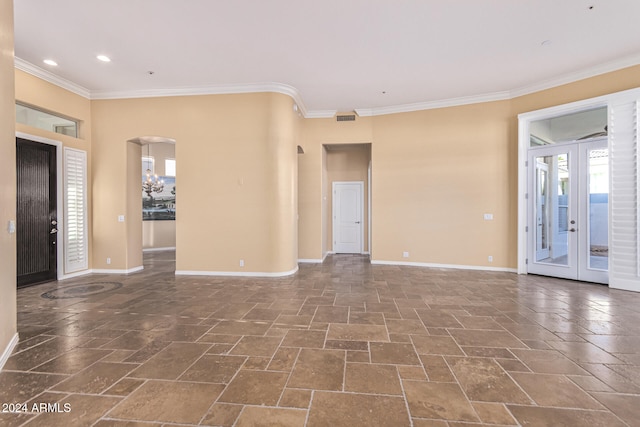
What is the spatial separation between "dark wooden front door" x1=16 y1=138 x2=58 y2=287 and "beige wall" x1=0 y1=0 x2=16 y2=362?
8.50 ft

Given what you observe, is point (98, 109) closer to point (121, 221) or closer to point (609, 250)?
point (121, 221)

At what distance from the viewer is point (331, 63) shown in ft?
13.8

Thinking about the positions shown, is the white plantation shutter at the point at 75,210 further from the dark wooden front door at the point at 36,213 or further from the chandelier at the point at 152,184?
the chandelier at the point at 152,184

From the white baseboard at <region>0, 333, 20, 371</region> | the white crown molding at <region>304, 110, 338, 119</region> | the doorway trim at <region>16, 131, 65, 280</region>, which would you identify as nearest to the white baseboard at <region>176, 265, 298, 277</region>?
the doorway trim at <region>16, 131, 65, 280</region>

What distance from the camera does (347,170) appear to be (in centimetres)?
761

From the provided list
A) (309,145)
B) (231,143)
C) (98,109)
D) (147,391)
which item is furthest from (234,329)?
(98,109)

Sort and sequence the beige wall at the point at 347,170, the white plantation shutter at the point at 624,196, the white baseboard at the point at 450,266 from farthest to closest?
the beige wall at the point at 347,170 < the white baseboard at the point at 450,266 < the white plantation shutter at the point at 624,196

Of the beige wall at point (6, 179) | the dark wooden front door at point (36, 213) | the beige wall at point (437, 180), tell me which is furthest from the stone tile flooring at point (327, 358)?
the beige wall at point (437, 180)

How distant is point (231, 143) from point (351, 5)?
2937 mm

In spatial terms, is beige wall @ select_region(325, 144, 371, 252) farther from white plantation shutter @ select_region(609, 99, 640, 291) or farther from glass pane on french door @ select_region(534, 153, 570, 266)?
white plantation shutter @ select_region(609, 99, 640, 291)

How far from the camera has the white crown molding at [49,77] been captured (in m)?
4.11

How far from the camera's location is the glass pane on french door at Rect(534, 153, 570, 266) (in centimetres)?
476

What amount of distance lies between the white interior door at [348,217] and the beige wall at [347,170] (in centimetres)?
10

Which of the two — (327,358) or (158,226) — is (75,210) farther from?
(327,358)
